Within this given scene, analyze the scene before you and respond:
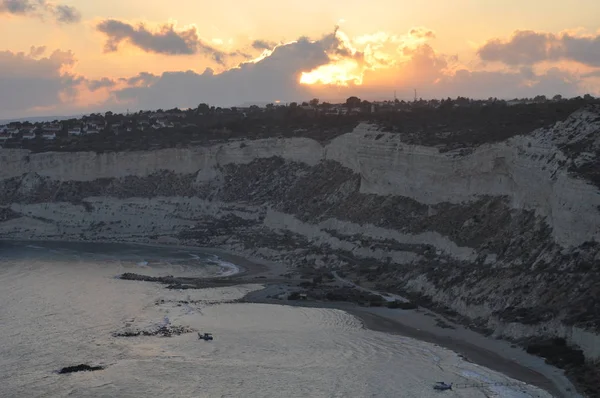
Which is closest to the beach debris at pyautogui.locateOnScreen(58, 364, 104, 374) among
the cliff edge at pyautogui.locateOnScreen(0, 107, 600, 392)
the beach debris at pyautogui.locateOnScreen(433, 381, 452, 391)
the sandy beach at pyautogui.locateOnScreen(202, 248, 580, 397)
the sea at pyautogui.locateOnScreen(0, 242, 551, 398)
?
the sea at pyautogui.locateOnScreen(0, 242, 551, 398)

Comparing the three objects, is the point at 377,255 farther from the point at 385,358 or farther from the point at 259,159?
the point at 259,159

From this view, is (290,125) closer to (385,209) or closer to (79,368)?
(385,209)

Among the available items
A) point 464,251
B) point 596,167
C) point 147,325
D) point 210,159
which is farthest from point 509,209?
point 210,159

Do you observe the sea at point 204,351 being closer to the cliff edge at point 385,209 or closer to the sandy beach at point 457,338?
the sandy beach at point 457,338

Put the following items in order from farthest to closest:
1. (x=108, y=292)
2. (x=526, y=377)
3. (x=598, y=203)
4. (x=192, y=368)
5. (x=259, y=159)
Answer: (x=259, y=159) → (x=108, y=292) → (x=598, y=203) → (x=192, y=368) → (x=526, y=377)

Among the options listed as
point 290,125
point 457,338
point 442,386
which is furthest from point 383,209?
point 290,125

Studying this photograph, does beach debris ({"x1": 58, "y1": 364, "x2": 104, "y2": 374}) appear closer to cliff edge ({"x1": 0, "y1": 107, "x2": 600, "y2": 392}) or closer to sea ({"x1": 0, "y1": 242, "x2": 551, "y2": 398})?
sea ({"x1": 0, "y1": 242, "x2": 551, "y2": 398})

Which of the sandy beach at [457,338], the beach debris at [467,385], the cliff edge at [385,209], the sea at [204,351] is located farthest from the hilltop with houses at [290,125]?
the beach debris at [467,385]
